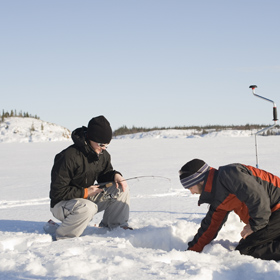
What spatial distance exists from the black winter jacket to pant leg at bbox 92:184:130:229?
237mm

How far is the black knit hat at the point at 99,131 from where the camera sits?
3.28 meters

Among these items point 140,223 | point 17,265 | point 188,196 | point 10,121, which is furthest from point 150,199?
point 10,121

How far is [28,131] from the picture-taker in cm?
1842

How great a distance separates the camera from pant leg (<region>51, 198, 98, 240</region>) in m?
3.22

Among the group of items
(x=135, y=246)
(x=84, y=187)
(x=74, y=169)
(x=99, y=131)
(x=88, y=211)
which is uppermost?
(x=99, y=131)

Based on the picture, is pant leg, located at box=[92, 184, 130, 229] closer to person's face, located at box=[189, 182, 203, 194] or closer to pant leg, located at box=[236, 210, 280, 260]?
person's face, located at box=[189, 182, 203, 194]

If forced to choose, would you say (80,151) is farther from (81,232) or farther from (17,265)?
(17,265)

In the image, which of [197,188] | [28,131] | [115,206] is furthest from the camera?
[28,131]

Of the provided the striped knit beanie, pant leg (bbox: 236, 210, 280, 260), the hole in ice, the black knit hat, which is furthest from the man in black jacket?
pant leg (bbox: 236, 210, 280, 260)

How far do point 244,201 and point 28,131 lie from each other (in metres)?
17.3

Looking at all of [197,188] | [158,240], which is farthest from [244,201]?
[158,240]

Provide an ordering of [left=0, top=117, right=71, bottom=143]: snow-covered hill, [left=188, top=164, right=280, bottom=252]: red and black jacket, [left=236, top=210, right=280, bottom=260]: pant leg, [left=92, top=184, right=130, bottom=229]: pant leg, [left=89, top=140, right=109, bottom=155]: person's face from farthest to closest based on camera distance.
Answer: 1. [left=0, top=117, right=71, bottom=143]: snow-covered hill
2. [left=92, top=184, right=130, bottom=229]: pant leg
3. [left=89, top=140, right=109, bottom=155]: person's face
4. [left=236, top=210, right=280, bottom=260]: pant leg
5. [left=188, top=164, right=280, bottom=252]: red and black jacket

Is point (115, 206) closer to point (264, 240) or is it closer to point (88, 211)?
point (88, 211)

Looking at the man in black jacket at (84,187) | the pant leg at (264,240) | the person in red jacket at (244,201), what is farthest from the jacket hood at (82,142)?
the pant leg at (264,240)
